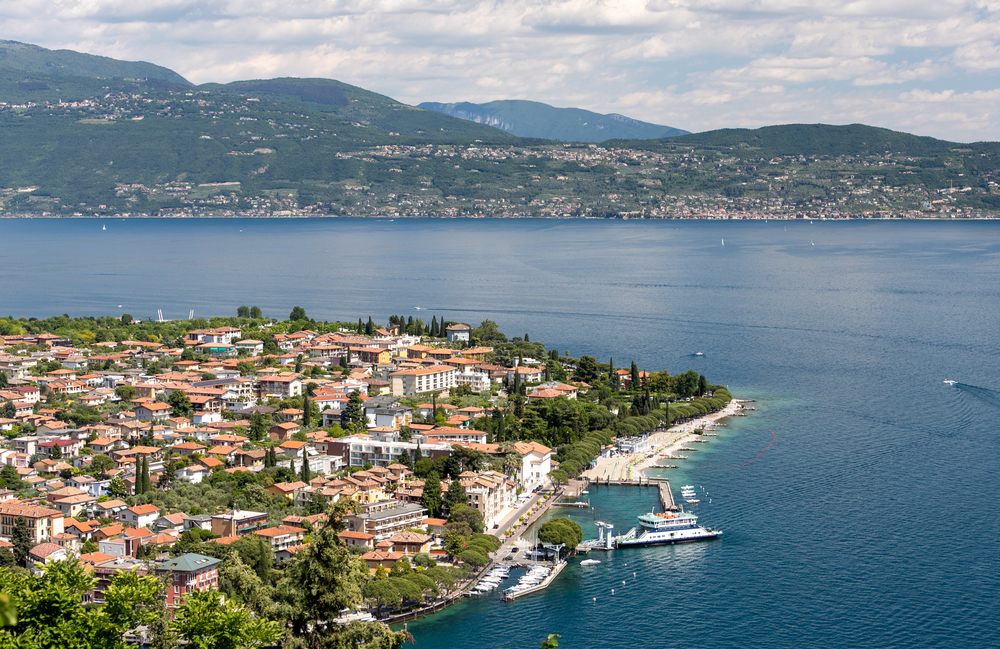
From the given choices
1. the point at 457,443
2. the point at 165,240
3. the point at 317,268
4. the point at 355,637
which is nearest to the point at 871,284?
the point at 317,268

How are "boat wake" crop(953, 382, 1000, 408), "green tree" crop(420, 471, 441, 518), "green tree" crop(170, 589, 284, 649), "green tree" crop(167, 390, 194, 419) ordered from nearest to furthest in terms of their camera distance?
1. "green tree" crop(170, 589, 284, 649)
2. "green tree" crop(420, 471, 441, 518)
3. "green tree" crop(167, 390, 194, 419)
4. "boat wake" crop(953, 382, 1000, 408)

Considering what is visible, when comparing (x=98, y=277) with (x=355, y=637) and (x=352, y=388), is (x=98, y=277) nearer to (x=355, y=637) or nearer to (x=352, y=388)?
(x=352, y=388)

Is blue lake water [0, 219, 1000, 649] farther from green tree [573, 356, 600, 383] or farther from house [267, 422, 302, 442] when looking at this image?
house [267, 422, 302, 442]

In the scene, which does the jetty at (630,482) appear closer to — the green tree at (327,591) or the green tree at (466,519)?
the green tree at (466,519)

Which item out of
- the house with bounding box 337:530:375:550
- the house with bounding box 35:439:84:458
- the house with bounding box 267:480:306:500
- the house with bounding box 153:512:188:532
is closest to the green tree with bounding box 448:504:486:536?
the house with bounding box 337:530:375:550

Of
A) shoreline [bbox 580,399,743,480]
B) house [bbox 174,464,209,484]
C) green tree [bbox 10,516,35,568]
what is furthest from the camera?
shoreline [bbox 580,399,743,480]

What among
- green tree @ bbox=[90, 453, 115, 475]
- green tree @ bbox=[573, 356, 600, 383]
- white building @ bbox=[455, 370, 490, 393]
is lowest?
green tree @ bbox=[90, 453, 115, 475]
